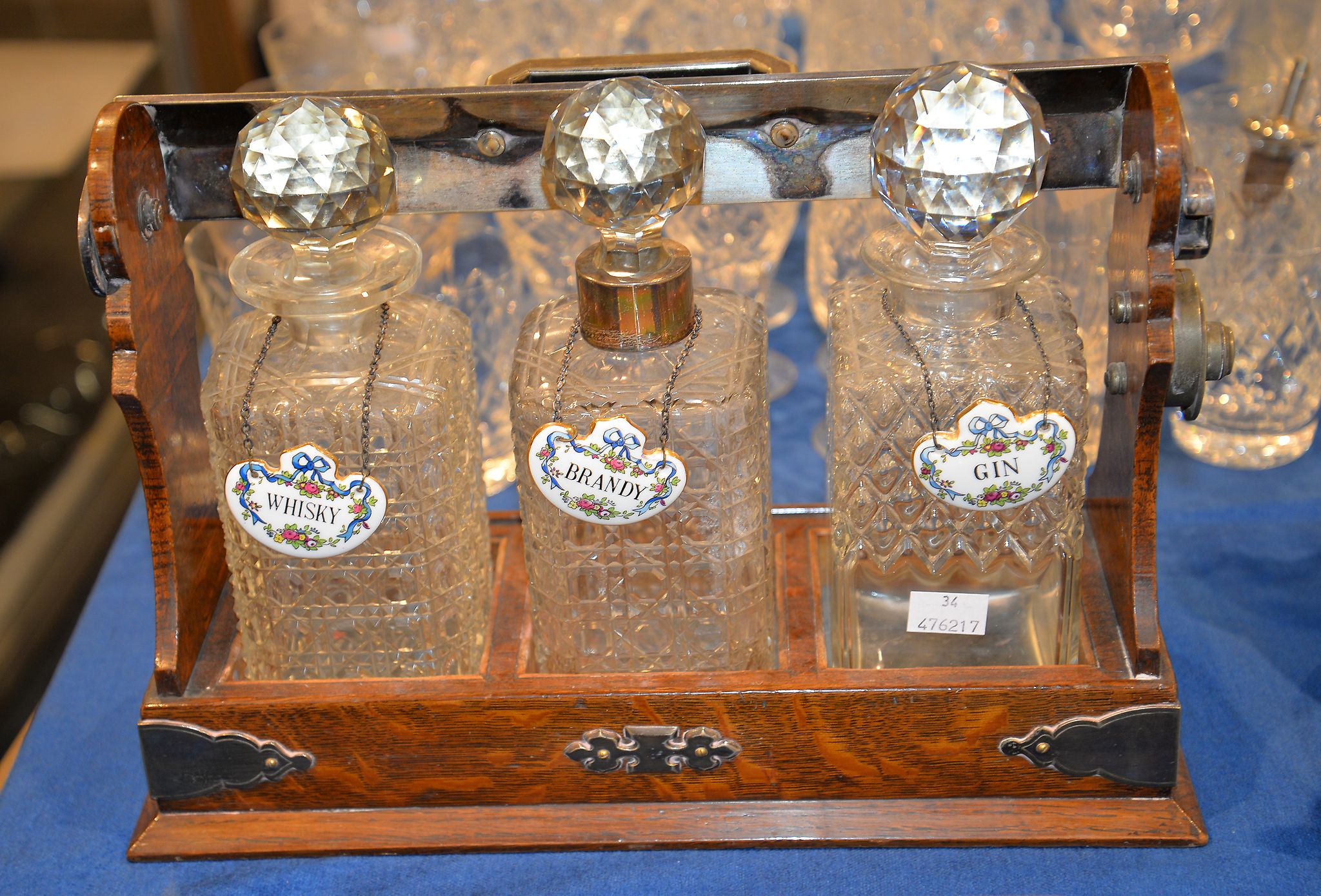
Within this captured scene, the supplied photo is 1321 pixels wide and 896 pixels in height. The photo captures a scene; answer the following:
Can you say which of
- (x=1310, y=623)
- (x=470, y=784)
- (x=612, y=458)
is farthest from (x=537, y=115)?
(x=1310, y=623)

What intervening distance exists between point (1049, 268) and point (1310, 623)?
0.31 m

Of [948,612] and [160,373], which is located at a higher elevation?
[160,373]

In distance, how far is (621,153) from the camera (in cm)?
60

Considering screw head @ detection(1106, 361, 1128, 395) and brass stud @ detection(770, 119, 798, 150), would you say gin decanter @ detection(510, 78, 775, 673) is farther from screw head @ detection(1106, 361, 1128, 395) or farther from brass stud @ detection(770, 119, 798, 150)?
screw head @ detection(1106, 361, 1128, 395)

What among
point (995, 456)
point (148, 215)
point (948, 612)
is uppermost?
point (148, 215)

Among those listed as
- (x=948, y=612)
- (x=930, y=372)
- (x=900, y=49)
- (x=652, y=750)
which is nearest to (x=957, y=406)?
(x=930, y=372)

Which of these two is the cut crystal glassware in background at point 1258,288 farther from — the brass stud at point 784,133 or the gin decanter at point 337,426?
the gin decanter at point 337,426

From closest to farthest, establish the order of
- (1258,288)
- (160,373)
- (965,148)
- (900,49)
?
1. (965,148)
2. (160,373)
3. (1258,288)
4. (900,49)

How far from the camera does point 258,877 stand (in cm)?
72

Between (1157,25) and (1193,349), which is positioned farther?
(1157,25)

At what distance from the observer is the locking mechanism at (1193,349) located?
66cm

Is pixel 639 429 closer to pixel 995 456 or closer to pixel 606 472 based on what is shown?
pixel 606 472

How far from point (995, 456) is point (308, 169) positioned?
14.6 inches

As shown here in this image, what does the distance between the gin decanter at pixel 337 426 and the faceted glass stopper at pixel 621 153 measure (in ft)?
0.36
